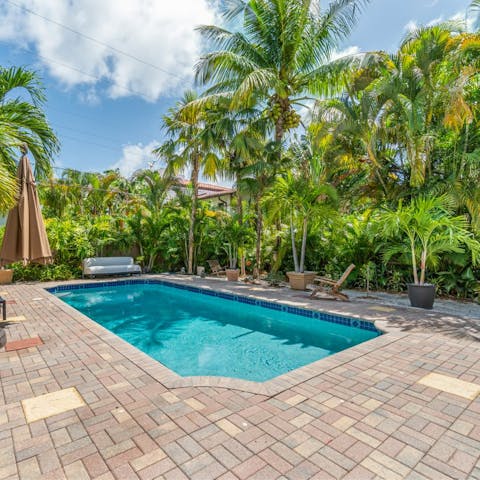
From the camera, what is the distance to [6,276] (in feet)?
40.5

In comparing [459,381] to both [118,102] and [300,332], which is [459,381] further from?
[118,102]

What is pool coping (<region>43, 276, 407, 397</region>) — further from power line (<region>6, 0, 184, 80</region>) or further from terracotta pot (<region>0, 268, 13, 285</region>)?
power line (<region>6, 0, 184, 80</region>)

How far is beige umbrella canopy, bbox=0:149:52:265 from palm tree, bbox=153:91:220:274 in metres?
8.79

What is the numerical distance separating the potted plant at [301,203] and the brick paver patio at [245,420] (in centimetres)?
622

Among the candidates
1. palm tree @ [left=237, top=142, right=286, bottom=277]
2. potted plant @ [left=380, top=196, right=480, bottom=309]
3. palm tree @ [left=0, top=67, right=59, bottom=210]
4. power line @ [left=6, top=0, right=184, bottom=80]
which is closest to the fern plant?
potted plant @ [left=380, top=196, right=480, bottom=309]

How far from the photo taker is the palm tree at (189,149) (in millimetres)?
14953

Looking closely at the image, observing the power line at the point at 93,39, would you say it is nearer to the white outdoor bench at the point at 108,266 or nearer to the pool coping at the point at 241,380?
the white outdoor bench at the point at 108,266

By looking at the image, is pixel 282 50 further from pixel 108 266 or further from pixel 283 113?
pixel 108 266

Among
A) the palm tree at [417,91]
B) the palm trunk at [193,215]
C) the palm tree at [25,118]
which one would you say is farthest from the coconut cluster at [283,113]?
the palm tree at [25,118]

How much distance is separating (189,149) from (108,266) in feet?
22.2

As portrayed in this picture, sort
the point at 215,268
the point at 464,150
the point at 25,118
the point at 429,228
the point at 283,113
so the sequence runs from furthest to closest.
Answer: the point at 215,268 → the point at 283,113 → the point at 464,150 → the point at 429,228 → the point at 25,118

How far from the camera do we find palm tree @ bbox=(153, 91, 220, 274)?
1495 centimetres

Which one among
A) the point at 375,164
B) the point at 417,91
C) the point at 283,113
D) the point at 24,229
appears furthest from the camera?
the point at 283,113

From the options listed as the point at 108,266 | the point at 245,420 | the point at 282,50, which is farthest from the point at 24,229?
the point at 282,50
